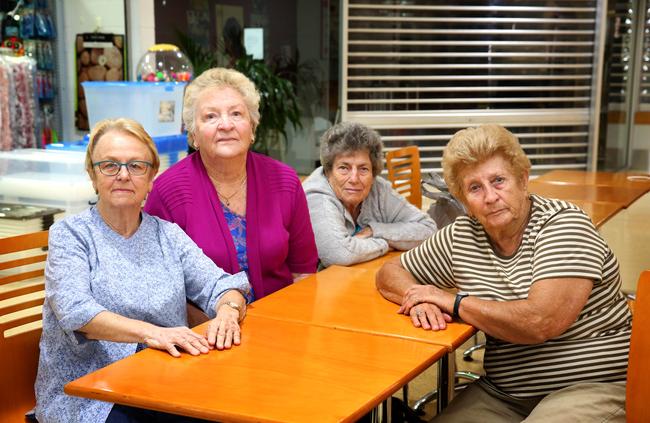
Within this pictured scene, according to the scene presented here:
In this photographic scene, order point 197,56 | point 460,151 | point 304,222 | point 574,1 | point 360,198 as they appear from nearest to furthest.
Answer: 1. point 460,151
2. point 304,222
3. point 360,198
4. point 197,56
5. point 574,1

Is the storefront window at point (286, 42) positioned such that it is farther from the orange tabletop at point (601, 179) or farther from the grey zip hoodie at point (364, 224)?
the grey zip hoodie at point (364, 224)

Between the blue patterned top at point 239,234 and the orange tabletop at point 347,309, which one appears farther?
the blue patterned top at point 239,234

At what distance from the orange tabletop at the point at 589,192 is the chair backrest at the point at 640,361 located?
3.00m

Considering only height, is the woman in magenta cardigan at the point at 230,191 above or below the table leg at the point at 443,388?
above

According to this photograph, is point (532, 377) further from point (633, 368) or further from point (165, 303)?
point (165, 303)

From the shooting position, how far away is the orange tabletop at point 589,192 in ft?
16.4

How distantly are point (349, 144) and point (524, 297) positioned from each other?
1466 mm

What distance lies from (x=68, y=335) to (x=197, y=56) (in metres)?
6.11

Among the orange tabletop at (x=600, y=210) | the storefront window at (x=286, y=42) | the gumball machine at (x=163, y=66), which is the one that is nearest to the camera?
the orange tabletop at (x=600, y=210)

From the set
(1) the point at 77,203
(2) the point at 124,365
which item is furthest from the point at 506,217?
(1) the point at 77,203

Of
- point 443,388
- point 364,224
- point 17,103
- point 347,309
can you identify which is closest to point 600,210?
point 364,224

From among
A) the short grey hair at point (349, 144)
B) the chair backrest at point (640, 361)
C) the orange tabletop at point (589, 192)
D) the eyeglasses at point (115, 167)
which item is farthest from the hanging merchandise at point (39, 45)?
the chair backrest at point (640, 361)

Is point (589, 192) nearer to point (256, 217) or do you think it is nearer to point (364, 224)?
point (364, 224)

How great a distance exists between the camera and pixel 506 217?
241cm
